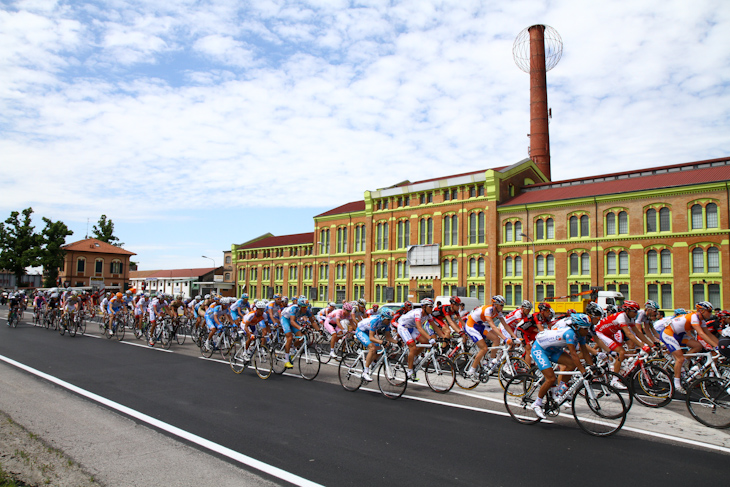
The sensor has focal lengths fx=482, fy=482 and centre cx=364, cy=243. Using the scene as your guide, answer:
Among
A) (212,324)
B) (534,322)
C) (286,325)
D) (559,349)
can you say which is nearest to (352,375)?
(286,325)

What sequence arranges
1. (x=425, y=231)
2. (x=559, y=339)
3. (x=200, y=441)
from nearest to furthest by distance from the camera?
1. (x=200, y=441)
2. (x=559, y=339)
3. (x=425, y=231)

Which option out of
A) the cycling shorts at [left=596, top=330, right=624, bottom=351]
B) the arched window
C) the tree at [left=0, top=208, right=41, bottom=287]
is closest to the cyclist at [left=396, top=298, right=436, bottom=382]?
the cycling shorts at [left=596, top=330, right=624, bottom=351]

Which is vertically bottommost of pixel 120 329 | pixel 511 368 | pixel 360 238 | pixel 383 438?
pixel 383 438

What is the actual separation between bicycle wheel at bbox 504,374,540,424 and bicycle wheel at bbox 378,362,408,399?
209 centimetres

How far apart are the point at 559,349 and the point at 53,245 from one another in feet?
252

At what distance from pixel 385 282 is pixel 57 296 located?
3656 centimetres

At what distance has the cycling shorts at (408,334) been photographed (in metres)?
10.1

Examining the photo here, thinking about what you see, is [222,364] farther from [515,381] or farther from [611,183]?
[611,183]

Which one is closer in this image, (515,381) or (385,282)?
(515,381)

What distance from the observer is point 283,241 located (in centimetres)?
7325

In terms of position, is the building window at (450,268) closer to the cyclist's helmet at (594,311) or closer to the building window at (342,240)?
the building window at (342,240)

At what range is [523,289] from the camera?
44.9 metres

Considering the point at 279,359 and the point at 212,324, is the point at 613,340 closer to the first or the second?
the point at 279,359

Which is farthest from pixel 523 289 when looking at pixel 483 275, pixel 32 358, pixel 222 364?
pixel 32 358
